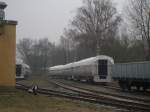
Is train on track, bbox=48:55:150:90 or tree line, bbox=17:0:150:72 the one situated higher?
tree line, bbox=17:0:150:72

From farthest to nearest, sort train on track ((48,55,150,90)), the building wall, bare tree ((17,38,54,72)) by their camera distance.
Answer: bare tree ((17,38,54,72))
train on track ((48,55,150,90))
the building wall

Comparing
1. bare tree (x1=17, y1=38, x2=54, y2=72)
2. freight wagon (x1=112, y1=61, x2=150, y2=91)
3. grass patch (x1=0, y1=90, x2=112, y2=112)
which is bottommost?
grass patch (x1=0, y1=90, x2=112, y2=112)

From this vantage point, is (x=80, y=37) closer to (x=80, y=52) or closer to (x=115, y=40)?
(x=115, y=40)

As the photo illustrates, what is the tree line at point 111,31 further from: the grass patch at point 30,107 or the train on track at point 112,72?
the grass patch at point 30,107

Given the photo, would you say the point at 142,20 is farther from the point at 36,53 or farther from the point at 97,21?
the point at 36,53

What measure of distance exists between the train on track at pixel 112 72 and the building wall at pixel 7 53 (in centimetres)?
1036

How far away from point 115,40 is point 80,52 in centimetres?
2968

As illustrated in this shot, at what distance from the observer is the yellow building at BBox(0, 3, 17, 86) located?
19.7m

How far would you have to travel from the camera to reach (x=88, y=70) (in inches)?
1638

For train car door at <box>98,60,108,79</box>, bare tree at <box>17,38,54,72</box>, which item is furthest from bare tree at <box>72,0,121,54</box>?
bare tree at <box>17,38,54,72</box>

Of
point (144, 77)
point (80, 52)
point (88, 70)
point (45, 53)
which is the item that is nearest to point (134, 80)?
point (144, 77)

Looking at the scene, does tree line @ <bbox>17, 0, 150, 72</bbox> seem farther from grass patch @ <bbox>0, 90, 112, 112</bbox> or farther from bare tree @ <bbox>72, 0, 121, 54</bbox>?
grass patch @ <bbox>0, 90, 112, 112</bbox>

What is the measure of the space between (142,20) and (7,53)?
40420mm

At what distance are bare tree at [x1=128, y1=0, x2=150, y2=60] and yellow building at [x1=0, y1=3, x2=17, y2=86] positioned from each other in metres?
37.4
